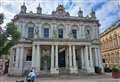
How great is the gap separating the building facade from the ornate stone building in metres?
8.44

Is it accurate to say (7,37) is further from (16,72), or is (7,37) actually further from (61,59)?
(61,59)

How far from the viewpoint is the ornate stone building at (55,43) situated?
24.9 meters

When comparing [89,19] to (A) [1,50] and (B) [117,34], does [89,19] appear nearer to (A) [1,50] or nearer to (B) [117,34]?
(B) [117,34]

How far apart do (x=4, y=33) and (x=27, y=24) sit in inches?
585

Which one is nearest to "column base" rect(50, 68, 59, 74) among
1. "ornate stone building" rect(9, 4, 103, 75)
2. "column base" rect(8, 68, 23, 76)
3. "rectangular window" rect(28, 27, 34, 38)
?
"ornate stone building" rect(9, 4, 103, 75)

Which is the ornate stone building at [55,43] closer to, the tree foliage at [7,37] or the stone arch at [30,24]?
the stone arch at [30,24]

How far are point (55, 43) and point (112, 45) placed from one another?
2055 cm

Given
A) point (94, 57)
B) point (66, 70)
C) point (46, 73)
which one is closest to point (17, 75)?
point (46, 73)

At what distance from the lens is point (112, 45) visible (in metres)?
39.0

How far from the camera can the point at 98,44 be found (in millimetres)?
29750

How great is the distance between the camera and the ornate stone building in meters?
24.9

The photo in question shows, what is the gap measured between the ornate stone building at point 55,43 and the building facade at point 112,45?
844 cm

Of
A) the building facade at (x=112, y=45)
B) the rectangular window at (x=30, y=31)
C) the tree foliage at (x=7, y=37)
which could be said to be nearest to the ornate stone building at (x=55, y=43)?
the rectangular window at (x=30, y=31)

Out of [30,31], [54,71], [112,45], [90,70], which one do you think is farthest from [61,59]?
[112,45]
